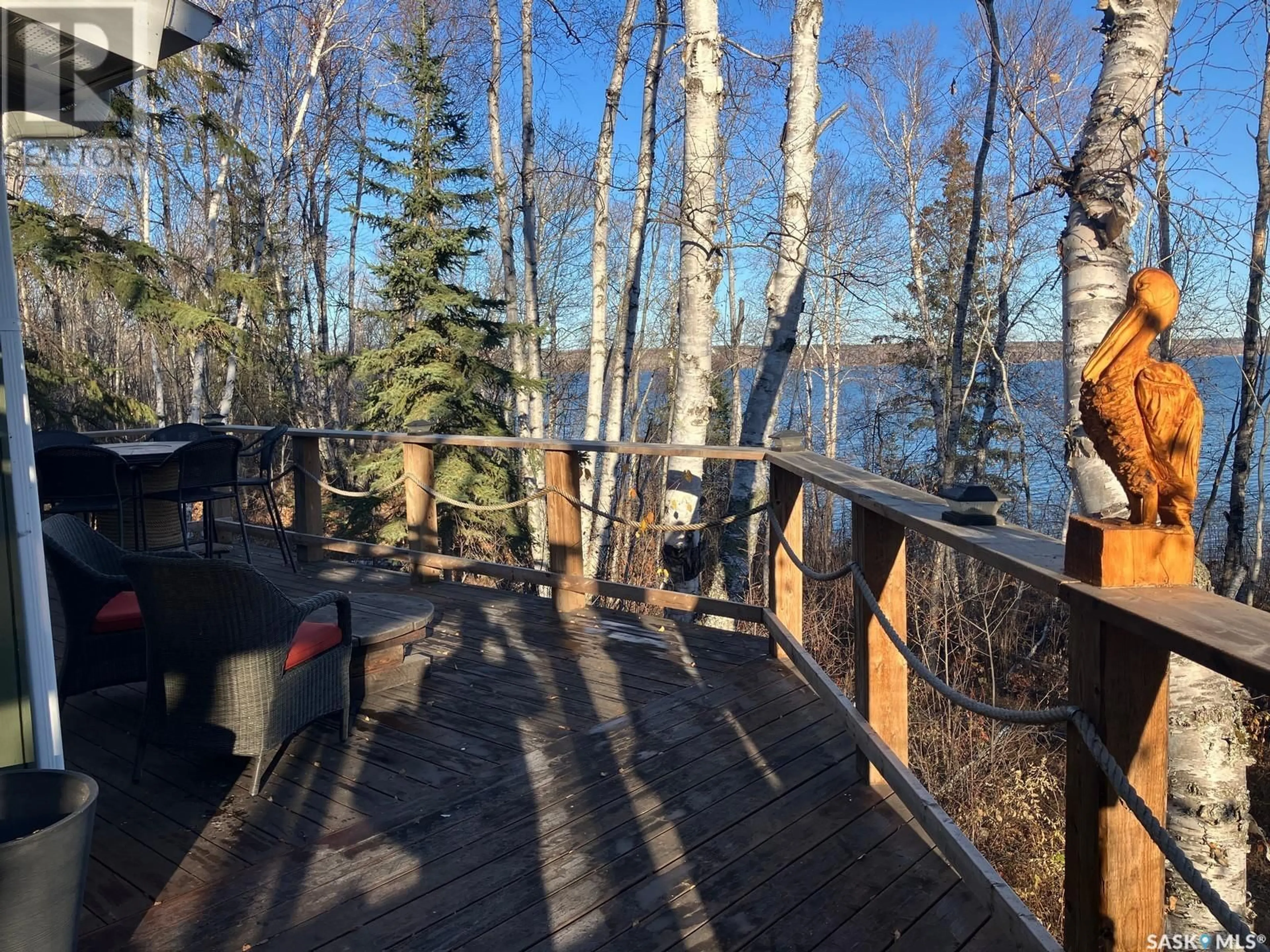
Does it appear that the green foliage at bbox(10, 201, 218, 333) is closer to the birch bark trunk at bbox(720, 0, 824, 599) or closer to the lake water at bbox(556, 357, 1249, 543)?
the birch bark trunk at bbox(720, 0, 824, 599)

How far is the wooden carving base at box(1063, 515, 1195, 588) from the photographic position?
1426mm

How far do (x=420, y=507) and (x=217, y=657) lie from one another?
9.99 ft

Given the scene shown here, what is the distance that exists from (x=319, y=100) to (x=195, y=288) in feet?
24.8

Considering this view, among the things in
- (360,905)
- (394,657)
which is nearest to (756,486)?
(394,657)

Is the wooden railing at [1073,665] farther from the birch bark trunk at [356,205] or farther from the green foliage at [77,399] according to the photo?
the birch bark trunk at [356,205]

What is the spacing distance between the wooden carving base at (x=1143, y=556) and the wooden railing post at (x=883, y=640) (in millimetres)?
1346

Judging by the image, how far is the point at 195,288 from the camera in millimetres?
12680

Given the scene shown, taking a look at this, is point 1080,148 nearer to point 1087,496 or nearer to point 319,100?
point 1087,496

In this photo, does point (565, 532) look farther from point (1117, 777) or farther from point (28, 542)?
point (1117, 777)

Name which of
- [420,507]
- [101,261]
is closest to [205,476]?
[420,507]

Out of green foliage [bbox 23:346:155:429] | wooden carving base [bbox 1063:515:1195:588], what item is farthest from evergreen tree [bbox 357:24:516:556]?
wooden carving base [bbox 1063:515:1195:588]

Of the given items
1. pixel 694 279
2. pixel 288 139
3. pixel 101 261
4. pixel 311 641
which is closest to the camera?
pixel 311 641

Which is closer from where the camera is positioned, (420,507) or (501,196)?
(420,507)

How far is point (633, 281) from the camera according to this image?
1082 cm
